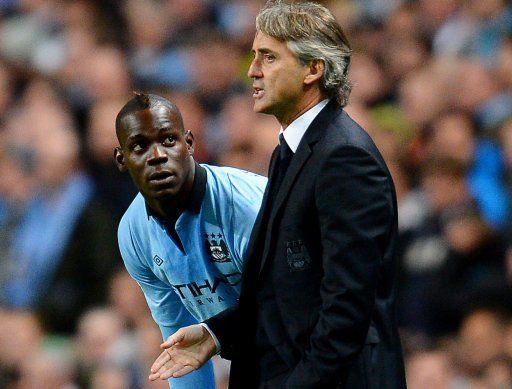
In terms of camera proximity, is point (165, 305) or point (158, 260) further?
point (165, 305)

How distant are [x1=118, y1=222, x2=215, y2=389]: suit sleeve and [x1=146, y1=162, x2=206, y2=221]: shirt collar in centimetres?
29

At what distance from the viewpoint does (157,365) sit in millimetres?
3129

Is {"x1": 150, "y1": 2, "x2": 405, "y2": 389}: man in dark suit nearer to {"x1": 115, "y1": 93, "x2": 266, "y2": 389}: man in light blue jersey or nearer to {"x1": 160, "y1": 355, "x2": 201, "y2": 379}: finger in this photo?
{"x1": 160, "y1": 355, "x2": 201, "y2": 379}: finger

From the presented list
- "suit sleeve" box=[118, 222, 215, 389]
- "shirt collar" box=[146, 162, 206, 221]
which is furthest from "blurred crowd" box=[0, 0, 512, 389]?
"shirt collar" box=[146, 162, 206, 221]

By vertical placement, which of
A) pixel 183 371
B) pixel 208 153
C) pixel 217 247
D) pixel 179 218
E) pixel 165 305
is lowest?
pixel 183 371

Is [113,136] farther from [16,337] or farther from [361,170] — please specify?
[361,170]

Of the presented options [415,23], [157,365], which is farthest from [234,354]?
[415,23]

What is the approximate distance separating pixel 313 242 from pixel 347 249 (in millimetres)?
124

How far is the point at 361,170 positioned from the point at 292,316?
1.26 ft

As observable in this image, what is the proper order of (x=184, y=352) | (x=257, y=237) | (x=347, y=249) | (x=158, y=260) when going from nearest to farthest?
(x=347, y=249), (x=257, y=237), (x=184, y=352), (x=158, y=260)

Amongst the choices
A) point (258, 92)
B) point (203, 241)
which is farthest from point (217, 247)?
point (258, 92)

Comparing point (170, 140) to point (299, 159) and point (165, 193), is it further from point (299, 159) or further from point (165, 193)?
point (299, 159)

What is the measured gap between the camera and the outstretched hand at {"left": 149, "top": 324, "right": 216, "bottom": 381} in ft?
10.2

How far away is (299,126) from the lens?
302 cm
